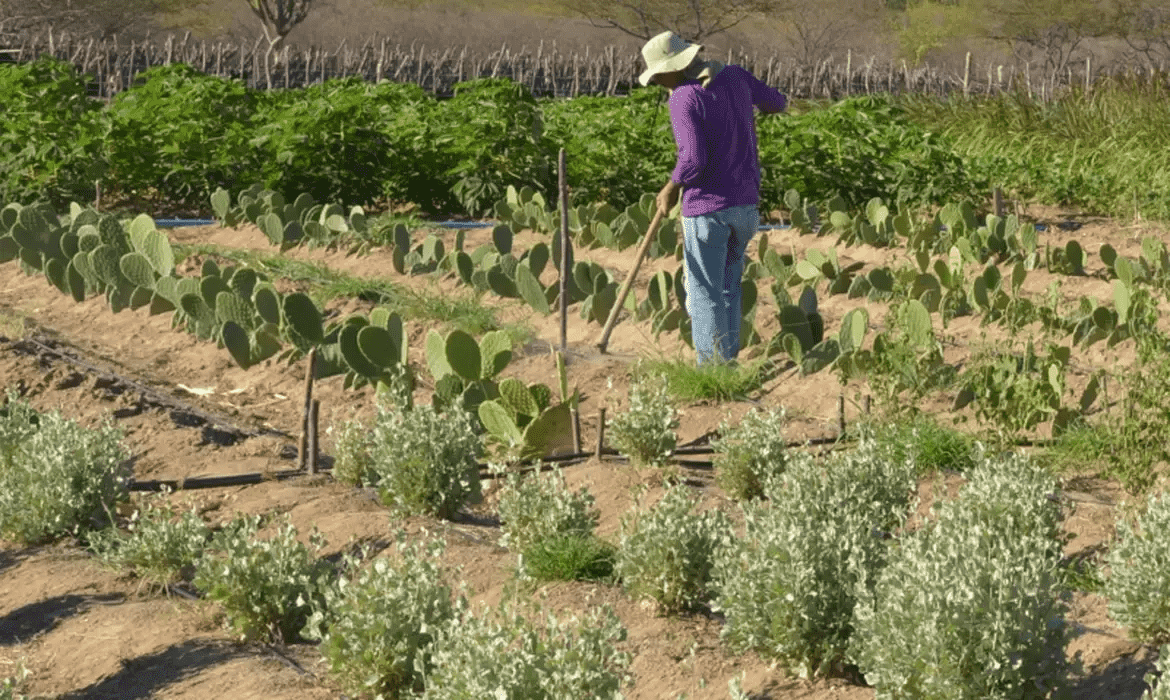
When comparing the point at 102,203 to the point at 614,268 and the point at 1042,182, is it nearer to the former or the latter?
the point at 614,268

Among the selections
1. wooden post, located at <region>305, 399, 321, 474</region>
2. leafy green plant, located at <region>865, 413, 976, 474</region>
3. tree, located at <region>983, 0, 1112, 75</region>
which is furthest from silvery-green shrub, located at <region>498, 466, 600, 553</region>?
tree, located at <region>983, 0, 1112, 75</region>

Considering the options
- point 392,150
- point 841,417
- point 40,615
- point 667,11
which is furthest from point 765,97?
point 667,11

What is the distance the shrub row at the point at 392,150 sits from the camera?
1257cm

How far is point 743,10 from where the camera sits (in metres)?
47.1

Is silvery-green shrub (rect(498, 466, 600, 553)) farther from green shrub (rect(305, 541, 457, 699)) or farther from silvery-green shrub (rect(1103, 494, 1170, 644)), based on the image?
silvery-green shrub (rect(1103, 494, 1170, 644))

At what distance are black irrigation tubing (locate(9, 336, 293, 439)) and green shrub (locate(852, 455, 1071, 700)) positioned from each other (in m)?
3.41

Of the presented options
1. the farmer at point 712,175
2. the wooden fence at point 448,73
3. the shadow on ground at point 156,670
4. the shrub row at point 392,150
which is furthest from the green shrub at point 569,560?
the wooden fence at point 448,73

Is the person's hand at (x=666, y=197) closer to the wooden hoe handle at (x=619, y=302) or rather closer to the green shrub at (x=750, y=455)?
the wooden hoe handle at (x=619, y=302)

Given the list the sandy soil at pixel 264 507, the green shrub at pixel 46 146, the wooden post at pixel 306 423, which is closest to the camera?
the sandy soil at pixel 264 507

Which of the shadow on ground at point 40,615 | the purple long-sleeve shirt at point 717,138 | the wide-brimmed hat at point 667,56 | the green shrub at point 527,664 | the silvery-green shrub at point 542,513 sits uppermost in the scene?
the wide-brimmed hat at point 667,56

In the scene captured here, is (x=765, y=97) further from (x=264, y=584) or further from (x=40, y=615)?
(x=40, y=615)

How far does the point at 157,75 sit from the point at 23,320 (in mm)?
5229

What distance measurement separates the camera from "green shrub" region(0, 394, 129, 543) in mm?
5469

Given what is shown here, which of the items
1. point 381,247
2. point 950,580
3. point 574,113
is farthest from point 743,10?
point 950,580
